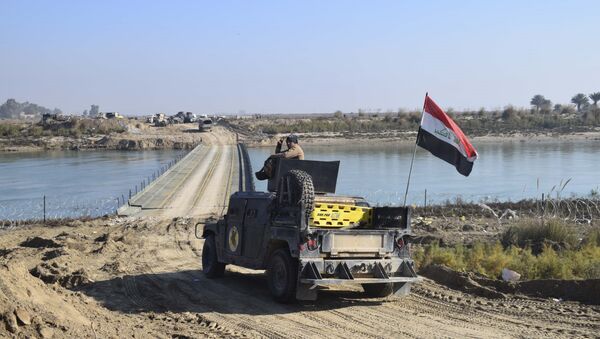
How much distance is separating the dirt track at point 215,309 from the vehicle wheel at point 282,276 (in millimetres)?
198

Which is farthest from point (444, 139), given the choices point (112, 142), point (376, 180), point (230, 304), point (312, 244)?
point (112, 142)

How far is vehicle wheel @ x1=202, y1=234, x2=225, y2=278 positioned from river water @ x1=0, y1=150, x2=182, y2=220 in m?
17.9

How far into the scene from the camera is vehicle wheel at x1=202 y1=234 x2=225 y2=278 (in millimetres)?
14125

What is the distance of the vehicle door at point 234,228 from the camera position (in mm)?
13128

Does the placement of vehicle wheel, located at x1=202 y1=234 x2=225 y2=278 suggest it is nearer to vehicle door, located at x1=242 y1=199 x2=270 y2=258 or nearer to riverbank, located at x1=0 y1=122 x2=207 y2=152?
vehicle door, located at x1=242 y1=199 x2=270 y2=258

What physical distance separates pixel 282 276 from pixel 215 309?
1.15 metres

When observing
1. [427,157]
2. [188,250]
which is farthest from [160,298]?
[427,157]

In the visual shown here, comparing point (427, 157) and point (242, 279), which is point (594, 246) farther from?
point (427, 157)

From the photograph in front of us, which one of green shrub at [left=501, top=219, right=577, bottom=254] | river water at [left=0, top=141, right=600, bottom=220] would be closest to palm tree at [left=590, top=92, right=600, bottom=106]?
river water at [left=0, top=141, right=600, bottom=220]

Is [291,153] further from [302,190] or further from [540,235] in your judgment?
[540,235]

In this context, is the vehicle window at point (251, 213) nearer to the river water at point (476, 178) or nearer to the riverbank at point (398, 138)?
the river water at point (476, 178)

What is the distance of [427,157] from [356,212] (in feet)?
186

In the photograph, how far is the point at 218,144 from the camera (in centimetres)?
9319

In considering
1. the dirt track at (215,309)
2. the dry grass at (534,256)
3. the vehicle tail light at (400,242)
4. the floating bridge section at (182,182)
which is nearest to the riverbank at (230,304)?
the dirt track at (215,309)
